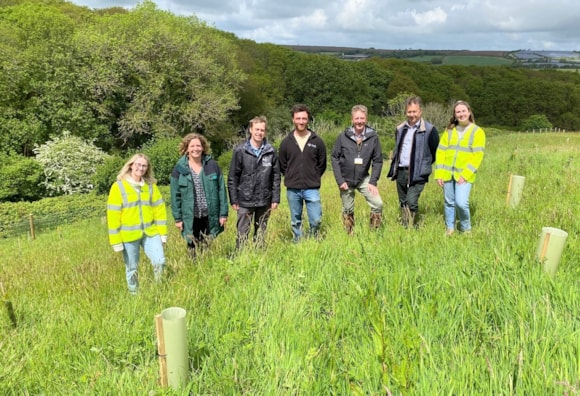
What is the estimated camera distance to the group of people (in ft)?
14.4

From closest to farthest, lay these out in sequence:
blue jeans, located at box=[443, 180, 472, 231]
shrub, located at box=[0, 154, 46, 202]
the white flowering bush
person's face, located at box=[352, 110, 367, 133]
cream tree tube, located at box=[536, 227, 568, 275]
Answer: cream tree tube, located at box=[536, 227, 568, 275]
blue jeans, located at box=[443, 180, 472, 231]
person's face, located at box=[352, 110, 367, 133]
shrub, located at box=[0, 154, 46, 202]
the white flowering bush

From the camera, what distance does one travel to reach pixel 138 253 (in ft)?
14.2

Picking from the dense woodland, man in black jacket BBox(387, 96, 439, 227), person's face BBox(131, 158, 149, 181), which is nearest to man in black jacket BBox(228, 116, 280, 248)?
person's face BBox(131, 158, 149, 181)

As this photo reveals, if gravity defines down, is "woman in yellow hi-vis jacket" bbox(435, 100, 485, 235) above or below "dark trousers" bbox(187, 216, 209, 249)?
above

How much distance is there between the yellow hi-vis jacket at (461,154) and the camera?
500cm

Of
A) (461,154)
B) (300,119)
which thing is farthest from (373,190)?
(300,119)

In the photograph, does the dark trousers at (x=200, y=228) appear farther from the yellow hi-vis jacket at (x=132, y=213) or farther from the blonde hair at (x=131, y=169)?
the blonde hair at (x=131, y=169)

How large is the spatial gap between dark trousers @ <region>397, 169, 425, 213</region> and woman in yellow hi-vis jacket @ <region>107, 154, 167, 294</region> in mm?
3306

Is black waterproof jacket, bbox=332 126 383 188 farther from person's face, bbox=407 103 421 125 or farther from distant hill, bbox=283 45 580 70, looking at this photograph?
distant hill, bbox=283 45 580 70

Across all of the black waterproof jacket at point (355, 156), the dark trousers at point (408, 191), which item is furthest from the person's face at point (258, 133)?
the dark trousers at point (408, 191)

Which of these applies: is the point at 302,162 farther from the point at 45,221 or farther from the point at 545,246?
the point at 45,221

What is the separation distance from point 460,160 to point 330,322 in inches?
131

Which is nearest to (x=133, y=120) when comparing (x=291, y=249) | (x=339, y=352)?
(x=291, y=249)

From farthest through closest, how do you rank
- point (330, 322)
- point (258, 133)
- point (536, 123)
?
point (536, 123) → point (258, 133) → point (330, 322)
